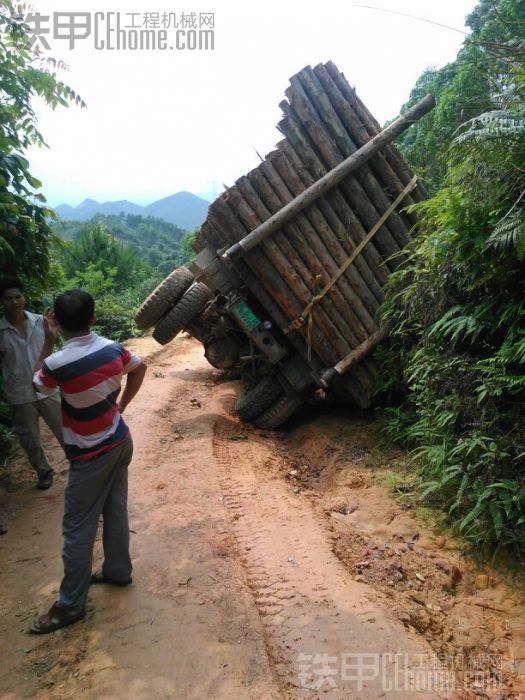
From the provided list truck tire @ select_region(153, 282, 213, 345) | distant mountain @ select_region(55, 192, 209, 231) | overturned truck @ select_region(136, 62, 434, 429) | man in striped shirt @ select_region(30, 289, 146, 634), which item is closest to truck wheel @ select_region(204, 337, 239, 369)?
truck tire @ select_region(153, 282, 213, 345)

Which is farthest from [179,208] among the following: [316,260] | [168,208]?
[316,260]

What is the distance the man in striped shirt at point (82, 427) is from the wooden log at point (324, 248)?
2.97m

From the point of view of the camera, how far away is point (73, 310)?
8.58ft

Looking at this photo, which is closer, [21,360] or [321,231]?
[21,360]

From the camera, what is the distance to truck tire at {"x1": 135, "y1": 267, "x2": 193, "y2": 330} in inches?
283

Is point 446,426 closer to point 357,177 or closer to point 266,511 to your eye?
point 266,511

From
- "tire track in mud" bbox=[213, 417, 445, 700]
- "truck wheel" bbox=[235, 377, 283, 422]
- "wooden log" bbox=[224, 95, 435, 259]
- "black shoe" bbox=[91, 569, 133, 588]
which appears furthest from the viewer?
"truck wheel" bbox=[235, 377, 283, 422]

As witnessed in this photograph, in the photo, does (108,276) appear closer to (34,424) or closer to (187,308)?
(187,308)

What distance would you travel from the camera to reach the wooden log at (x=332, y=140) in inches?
201

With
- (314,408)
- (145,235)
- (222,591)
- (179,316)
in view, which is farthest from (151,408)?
(145,235)

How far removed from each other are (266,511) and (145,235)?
48.7m

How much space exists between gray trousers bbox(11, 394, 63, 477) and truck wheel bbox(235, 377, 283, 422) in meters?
2.47

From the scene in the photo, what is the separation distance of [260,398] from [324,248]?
211cm

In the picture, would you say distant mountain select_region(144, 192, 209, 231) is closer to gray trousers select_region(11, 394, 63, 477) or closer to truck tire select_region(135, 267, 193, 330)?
truck tire select_region(135, 267, 193, 330)
